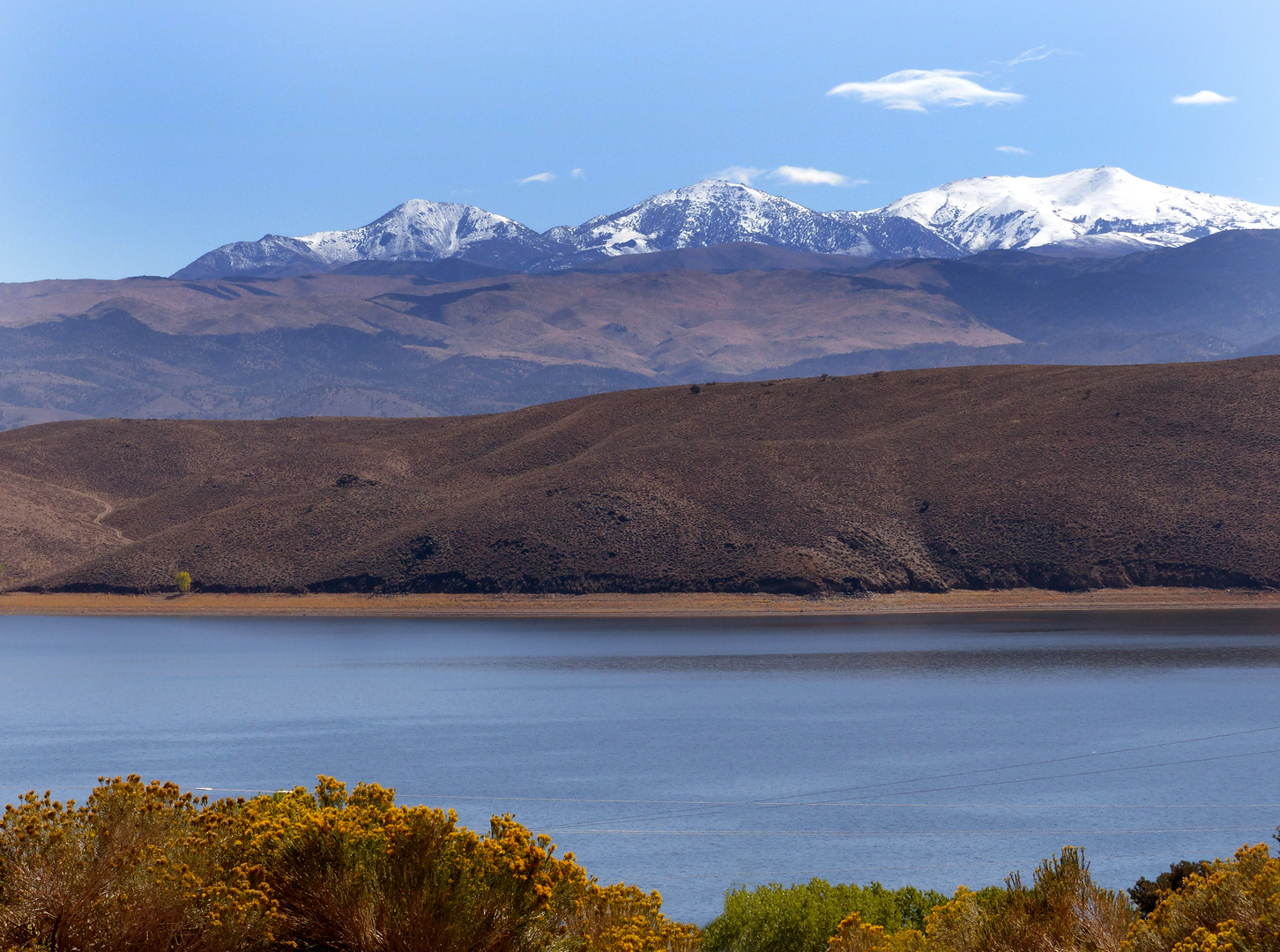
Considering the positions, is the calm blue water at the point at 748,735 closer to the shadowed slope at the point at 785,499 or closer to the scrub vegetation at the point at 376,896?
the shadowed slope at the point at 785,499

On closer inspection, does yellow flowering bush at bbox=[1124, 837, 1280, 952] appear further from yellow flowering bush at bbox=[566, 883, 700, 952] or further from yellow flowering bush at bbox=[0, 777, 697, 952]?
yellow flowering bush at bbox=[0, 777, 697, 952]

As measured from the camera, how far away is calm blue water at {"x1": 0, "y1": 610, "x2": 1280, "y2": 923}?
35.5m

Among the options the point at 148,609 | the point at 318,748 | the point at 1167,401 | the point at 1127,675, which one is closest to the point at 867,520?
the point at 1167,401

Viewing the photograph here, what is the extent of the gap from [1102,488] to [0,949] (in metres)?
118

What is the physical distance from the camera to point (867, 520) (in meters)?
121

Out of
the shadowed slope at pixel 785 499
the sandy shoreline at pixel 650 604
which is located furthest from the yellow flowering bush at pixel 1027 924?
the shadowed slope at pixel 785 499

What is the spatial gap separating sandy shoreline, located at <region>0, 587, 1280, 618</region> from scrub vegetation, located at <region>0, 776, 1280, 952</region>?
3822 inches

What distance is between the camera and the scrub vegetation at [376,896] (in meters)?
10.1

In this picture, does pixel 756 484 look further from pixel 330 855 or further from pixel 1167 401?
pixel 330 855

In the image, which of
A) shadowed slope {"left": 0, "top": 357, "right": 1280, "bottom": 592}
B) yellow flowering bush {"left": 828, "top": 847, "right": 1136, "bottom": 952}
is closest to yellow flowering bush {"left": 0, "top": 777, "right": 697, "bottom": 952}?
yellow flowering bush {"left": 828, "top": 847, "right": 1136, "bottom": 952}

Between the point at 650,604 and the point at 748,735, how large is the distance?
6007 centimetres

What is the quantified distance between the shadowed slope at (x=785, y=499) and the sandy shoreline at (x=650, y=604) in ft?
4.43

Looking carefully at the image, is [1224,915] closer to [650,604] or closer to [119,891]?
[119,891]

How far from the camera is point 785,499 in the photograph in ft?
408
